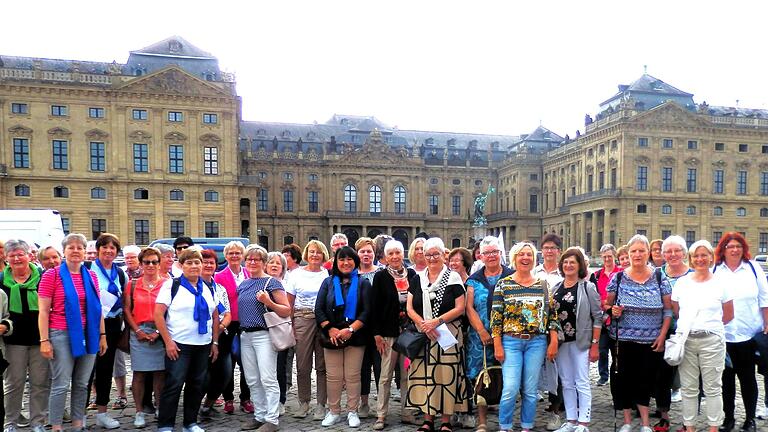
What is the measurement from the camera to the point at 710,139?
52469 mm

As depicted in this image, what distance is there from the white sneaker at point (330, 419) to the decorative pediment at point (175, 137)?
143 feet

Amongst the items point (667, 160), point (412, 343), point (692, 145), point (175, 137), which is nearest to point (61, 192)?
point (175, 137)

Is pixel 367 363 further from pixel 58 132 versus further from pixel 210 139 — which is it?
pixel 58 132

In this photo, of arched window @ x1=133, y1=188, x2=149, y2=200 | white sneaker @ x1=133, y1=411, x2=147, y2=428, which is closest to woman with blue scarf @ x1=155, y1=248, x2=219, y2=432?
white sneaker @ x1=133, y1=411, x2=147, y2=428

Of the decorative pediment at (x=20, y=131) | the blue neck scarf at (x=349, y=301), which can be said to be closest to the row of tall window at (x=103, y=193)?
the decorative pediment at (x=20, y=131)

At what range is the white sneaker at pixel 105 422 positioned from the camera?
21.4 ft

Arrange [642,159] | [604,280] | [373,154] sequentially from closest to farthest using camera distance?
[604,280]
[642,159]
[373,154]

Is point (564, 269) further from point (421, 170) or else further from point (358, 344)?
point (421, 170)

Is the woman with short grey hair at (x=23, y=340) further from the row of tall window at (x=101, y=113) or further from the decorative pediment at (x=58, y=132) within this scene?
the decorative pediment at (x=58, y=132)

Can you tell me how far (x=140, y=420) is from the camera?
653cm

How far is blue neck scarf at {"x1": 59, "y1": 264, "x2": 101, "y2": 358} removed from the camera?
5812mm

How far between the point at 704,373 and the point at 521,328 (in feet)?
6.26

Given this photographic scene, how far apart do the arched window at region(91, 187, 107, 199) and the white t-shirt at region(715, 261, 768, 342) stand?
154 ft

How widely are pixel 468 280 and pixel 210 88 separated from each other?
145 feet
